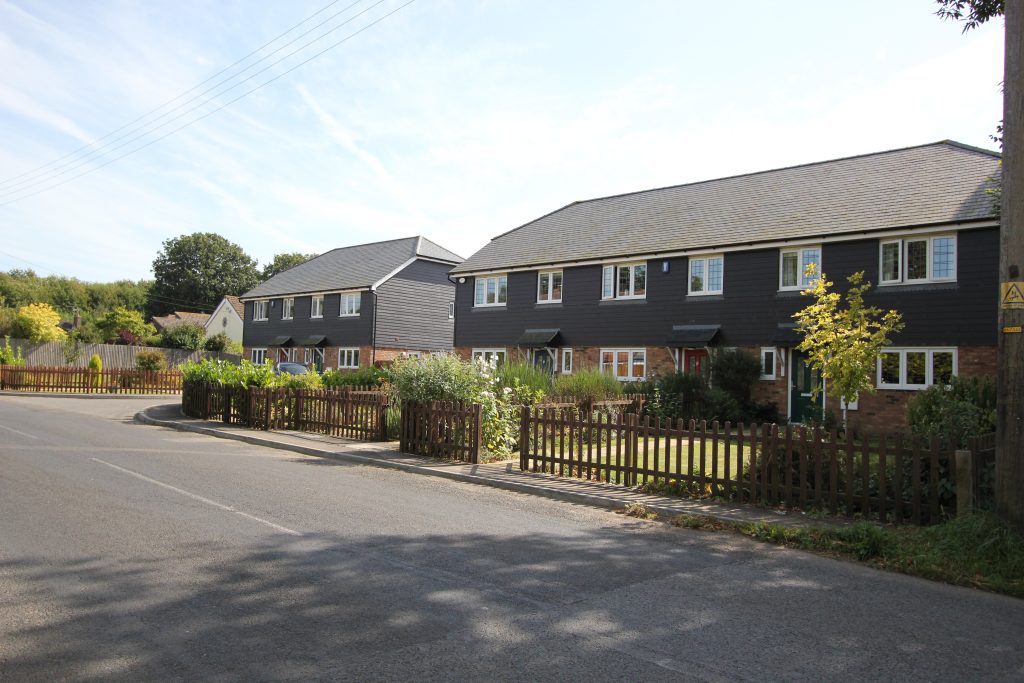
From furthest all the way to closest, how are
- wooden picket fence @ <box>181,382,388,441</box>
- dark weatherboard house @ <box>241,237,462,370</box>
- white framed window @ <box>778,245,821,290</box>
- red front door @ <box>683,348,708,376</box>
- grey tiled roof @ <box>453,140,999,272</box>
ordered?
dark weatherboard house @ <box>241,237,462,370</box>, red front door @ <box>683,348,708,376</box>, white framed window @ <box>778,245,821,290</box>, grey tiled roof @ <box>453,140,999,272</box>, wooden picket fence @ <box>181,382,388,441</box>

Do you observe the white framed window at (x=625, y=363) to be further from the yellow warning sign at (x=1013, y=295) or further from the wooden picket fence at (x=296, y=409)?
the yellow warning sign at (x=1013, y=295)

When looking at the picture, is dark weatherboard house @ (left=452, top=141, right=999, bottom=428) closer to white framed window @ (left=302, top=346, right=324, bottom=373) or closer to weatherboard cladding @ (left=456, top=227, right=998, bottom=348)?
weatherboard cladding @ (left=456, top=227, right=998, bottom=348)

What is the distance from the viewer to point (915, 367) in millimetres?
20844

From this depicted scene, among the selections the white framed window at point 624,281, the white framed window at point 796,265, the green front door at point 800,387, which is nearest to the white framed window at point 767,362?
the green front door at point 800,387

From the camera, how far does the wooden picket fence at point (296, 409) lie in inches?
690

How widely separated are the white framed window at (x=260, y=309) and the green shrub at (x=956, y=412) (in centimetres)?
4307

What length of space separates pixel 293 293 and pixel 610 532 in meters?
40.6

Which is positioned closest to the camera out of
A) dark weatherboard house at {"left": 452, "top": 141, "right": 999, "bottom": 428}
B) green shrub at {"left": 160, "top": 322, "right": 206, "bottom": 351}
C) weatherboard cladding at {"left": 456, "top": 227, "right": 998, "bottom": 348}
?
weatherboard cladding at {"left": 456, "top": 227, "right": 998, "bottom": 348}

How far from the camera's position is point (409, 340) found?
1687 inches

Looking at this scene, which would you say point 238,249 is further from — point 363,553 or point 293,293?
point 363,553

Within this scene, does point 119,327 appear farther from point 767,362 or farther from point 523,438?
point 523,438

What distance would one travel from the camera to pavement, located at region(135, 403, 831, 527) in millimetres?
9477

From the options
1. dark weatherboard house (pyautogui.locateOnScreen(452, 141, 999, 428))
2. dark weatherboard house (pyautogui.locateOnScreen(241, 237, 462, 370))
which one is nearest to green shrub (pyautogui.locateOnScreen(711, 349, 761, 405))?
dark weatherboard house (pyautogui.locateOnScreen(452, 141, 999, 428))

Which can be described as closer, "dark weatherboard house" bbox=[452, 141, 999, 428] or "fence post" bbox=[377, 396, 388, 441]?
"fence post" bbox=[377, 396, 388, 441]
